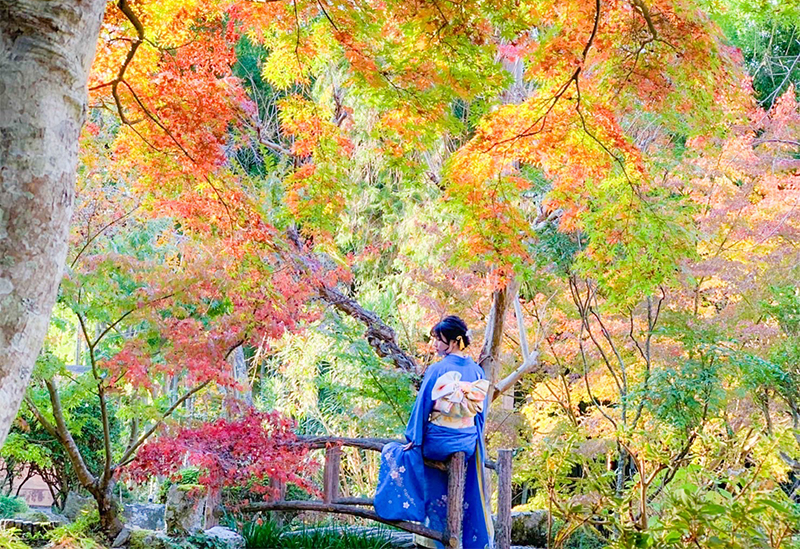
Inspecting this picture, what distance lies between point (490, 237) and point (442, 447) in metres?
1.53

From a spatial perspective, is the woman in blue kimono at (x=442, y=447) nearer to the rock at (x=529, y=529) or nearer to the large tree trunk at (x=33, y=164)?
the rock at (x=529, y=529)

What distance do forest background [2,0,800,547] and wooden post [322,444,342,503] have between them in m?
0.18

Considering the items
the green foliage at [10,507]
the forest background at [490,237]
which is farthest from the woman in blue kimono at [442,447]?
the green foliage at [10,507]

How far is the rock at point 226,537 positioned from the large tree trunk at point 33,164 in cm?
316

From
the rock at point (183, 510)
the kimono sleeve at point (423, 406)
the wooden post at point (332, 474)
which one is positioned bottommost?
the rock at point (183, 510)

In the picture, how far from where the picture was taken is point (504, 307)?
6203 millimetres

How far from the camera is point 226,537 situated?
4477mm

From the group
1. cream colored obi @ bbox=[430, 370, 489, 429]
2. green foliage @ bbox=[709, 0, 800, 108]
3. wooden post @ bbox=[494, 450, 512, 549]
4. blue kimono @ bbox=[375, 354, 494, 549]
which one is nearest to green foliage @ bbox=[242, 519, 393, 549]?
blue kimono @ bbox=[375, 354, 494, 549]

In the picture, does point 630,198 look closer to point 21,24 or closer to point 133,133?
point 133,133

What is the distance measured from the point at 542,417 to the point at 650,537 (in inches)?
221

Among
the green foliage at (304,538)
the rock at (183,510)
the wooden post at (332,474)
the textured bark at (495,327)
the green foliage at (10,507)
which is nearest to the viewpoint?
the rock at (183,510)

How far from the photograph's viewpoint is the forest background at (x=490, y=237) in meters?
3.79

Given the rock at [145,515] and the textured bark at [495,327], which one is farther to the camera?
the rock at [145,515]

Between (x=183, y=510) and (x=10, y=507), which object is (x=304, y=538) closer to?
(x=183, y=510)
